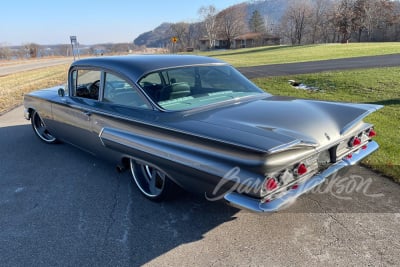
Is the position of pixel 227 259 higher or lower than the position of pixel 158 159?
lower

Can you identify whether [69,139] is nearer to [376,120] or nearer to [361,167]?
[361,167]

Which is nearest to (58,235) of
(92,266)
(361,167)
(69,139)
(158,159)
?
(92,266)

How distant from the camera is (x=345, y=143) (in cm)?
302

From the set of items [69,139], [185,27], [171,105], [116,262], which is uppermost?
[185,27]

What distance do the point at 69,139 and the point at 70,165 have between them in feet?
1.23

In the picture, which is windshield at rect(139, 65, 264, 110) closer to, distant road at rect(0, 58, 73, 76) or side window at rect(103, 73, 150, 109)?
side window at rect(103, 73, 150, 109)

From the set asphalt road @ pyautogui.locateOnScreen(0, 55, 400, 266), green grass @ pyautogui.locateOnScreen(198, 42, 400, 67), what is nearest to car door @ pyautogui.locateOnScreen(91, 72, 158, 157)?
asphalt road @ pyautogui.locateOnScreen(0, 55, 400, 266)

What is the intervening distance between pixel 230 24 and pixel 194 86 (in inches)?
4045

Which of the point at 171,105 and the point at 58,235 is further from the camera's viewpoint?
the point at 171,105

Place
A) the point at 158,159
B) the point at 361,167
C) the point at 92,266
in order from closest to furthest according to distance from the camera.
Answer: the point at 92,266 < the point at 158,159 < the point at 361,167

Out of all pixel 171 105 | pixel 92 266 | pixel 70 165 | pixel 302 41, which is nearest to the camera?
pixel 92 266

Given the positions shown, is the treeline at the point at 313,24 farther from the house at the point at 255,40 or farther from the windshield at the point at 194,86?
the windshield at the point at 194,86

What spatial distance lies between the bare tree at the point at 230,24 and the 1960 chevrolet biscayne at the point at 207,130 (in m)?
96.5

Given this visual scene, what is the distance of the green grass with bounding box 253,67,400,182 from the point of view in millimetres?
4232
